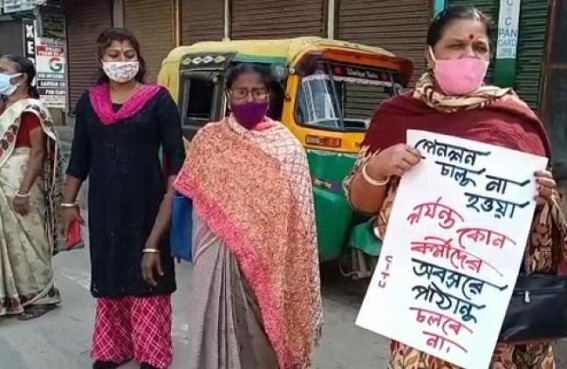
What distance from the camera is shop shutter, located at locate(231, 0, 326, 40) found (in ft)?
28.0

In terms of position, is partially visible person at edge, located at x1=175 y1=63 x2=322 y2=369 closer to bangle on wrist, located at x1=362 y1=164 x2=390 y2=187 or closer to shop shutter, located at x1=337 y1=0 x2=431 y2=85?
bangle on wrist, located at x1=362 y1=164 x2=390 y2=187

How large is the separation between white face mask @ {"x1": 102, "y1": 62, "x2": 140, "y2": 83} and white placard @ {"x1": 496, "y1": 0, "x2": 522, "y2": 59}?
A: 13.5ft

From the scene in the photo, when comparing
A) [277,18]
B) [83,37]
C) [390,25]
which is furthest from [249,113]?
[83,37]

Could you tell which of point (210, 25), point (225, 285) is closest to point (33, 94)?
point (225, 285)

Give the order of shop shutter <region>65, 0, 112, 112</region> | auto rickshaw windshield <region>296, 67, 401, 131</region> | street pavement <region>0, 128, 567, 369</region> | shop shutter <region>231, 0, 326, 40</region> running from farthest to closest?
shop shutter <region>65, 0, 112, 112</region>
shop shutter <region>231, 0, 326, 40</region>
auto rickshaw windshield <region>296, 67, 401, 131</region>
street pavement <region>0, 128, 567, 369</region>

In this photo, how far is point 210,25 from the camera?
10.5 metres

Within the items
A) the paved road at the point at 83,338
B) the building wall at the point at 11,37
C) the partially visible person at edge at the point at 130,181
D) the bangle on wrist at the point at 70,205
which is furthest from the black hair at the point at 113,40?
the building wall at the point at 11,37

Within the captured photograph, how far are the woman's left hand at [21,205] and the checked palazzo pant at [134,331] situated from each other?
113cm

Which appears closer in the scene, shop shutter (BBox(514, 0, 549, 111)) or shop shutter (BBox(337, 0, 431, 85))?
shop shutter (BBox(514, 0, 549, 111))

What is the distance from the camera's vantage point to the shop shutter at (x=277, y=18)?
28.0 feet

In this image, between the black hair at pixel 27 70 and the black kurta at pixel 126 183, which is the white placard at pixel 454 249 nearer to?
the black kurta at pixel 126 183

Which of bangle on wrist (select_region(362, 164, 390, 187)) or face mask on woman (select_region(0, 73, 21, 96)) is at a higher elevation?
face mask on woman (select_region(0, 73, 21, 96))

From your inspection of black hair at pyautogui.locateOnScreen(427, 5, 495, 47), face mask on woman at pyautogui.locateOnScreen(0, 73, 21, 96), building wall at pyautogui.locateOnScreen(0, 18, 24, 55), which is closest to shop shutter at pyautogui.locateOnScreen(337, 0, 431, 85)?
face mask on woman at pyautogui.locateOnScreen(0, 73, 21, 96)

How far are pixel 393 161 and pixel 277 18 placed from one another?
776cm
